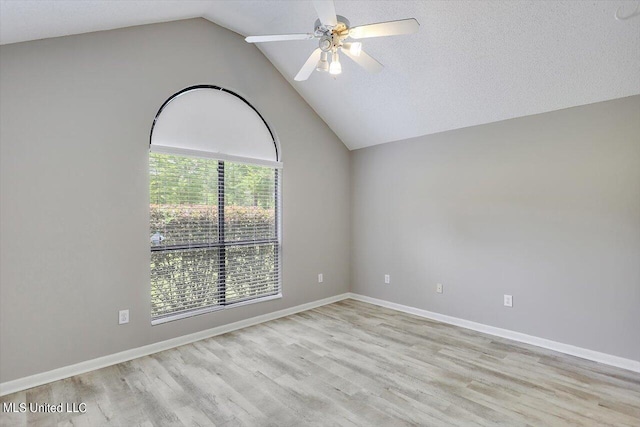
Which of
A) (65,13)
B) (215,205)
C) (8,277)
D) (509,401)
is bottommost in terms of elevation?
(509,401)

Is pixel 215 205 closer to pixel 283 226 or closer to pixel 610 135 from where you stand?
pixel 283 226

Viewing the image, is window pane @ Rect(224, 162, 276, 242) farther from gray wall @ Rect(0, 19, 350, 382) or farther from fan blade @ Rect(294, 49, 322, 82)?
fan blade @ Rect(294, 49, 322, 82)

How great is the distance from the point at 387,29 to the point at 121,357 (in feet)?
11.1

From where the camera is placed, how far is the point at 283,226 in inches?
165

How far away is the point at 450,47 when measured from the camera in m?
2.95

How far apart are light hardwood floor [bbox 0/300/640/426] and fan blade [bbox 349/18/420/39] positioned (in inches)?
96.4

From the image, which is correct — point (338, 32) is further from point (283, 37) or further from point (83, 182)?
point (83, 182)

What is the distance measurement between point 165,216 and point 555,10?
3.71 m

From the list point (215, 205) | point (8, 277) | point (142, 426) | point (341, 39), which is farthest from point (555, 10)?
point (8, 277)

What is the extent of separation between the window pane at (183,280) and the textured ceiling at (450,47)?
82.2 inches

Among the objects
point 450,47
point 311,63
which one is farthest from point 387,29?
point 450,47

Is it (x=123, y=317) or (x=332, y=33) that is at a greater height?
(x=332, y=33)

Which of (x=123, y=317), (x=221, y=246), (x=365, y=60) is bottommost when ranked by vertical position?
(x=123, y=317)

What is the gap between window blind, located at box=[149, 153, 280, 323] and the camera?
321 centimetres
